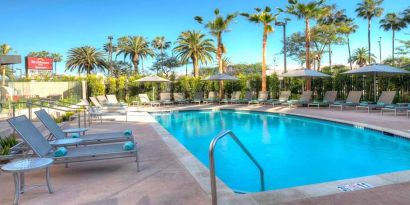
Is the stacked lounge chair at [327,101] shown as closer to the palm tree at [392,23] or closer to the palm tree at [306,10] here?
the palm tree at [306,10]

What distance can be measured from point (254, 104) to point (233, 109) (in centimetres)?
282

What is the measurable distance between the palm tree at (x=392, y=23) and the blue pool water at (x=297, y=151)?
3900 cm

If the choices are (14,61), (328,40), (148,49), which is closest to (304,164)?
(14,61)

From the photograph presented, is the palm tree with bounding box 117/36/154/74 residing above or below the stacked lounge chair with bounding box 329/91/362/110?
above

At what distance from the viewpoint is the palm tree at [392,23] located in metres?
44.1

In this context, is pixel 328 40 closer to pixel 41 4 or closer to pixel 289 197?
pixel 41 4

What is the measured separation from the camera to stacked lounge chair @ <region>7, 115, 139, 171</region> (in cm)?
494

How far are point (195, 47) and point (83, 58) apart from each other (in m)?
21.5

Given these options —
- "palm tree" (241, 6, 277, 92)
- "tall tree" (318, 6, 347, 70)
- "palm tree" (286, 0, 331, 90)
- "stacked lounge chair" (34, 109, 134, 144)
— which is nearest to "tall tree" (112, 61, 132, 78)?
"tall tree" (318, 6, 347, 70)

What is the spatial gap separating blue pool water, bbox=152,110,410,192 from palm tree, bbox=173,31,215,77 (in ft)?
69.3

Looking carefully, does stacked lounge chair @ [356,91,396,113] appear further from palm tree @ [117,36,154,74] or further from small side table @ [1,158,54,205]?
palm tree @ [117,36,154,74]

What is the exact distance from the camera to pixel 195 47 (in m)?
33.7

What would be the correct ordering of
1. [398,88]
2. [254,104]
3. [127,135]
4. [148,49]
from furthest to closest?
[148,49], [254,104], [398,88], [127,135]

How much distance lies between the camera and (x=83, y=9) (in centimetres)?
3069
